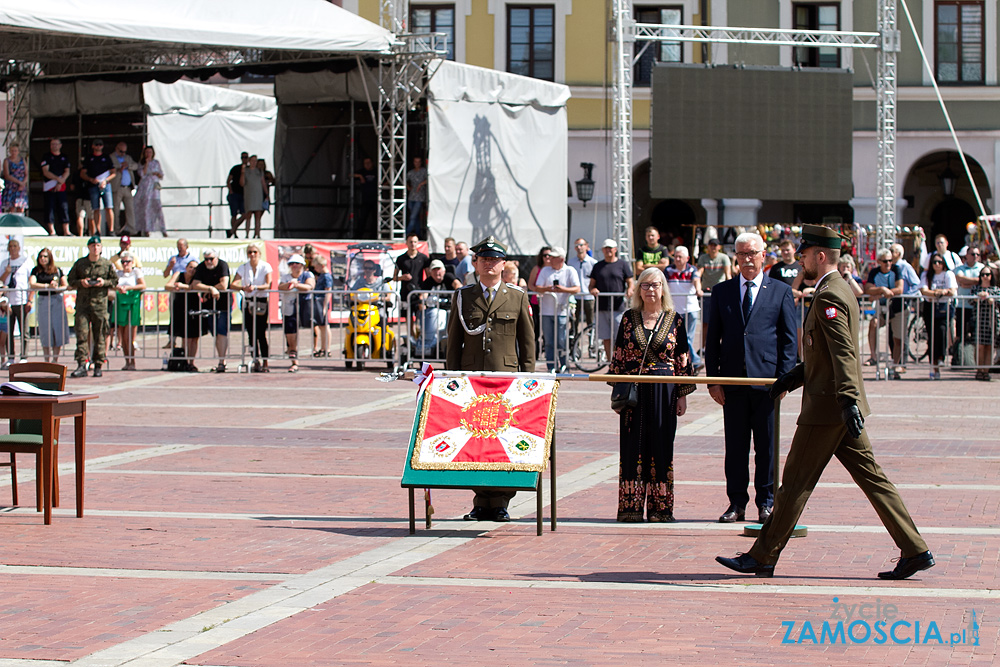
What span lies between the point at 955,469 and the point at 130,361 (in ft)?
42.9

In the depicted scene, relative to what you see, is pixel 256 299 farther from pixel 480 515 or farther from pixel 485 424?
pixel 485 424

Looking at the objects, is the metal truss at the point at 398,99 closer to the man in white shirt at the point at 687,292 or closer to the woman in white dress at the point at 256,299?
the woman in white dress at the point at 256,299

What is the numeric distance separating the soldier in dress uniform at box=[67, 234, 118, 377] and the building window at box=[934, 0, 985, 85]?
2748 centimetres

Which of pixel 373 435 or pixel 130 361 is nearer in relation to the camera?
pixel 373 435

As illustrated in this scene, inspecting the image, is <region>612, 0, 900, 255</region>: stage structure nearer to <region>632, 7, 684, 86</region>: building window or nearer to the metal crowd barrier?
<region>632, 7, 684, 86</region>: building window

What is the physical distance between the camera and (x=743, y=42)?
28766 millimetres

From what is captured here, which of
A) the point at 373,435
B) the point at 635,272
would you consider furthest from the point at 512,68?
the point at 373,435

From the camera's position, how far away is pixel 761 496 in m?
9.09

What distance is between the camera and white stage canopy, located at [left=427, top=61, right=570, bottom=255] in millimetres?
26688

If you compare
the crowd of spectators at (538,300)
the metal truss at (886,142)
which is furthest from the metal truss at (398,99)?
the metal truss at (886,142)

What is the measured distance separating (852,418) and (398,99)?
1969 cm

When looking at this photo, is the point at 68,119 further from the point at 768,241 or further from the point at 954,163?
the point at 954,163

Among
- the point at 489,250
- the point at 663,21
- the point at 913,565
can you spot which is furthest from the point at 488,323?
the point at 663,21

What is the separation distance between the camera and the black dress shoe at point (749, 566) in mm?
7336
